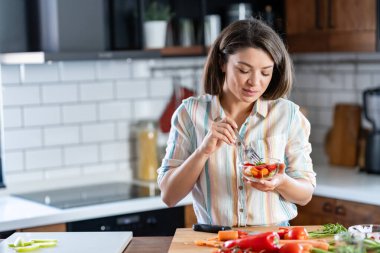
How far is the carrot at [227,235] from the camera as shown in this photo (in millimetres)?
2392

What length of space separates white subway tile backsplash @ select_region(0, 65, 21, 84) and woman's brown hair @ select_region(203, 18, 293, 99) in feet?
5.55

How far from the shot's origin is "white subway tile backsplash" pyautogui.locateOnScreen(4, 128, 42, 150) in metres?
4.18

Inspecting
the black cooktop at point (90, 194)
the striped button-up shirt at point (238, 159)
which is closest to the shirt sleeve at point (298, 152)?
the striped button-up shirt at point (238, 159)

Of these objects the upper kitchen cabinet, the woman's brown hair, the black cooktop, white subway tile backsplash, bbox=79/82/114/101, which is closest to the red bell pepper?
the woman's brown hair

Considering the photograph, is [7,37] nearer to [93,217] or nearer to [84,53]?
[84,53]

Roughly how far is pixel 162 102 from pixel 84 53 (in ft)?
2.86

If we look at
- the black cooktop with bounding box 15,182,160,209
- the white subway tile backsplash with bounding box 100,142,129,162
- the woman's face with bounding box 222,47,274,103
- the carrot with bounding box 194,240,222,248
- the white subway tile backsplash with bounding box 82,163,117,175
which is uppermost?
the woman's face with bounding box 222,47,274,103

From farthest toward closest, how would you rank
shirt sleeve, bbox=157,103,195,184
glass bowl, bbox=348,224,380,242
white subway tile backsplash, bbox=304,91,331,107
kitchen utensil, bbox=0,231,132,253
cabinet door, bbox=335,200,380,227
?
1. white subway tile backsplash, bbox=304,91,331,107
2. cabinet door, bbox=335,200,380,227
3. shirt sleeve, bbox=157,103,195,184
4. kitchen utensil, bbox=0,231,132,253
5. glass bowl, bbox=348,224,380,242

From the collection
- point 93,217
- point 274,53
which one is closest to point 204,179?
point 274,53

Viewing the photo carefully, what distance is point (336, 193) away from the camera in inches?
157

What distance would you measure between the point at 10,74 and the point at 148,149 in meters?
0.93

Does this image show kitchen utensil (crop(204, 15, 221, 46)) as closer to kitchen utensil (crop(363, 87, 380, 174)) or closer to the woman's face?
kitchen utensil (crop(363, 87, 380, 174))

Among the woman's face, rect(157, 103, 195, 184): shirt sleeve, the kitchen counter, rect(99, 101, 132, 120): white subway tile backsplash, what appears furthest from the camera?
rect(99, 101, 132, 120): white subway tile backsplash

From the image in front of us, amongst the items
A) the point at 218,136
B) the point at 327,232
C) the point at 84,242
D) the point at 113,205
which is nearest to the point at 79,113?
the point at 113,205
